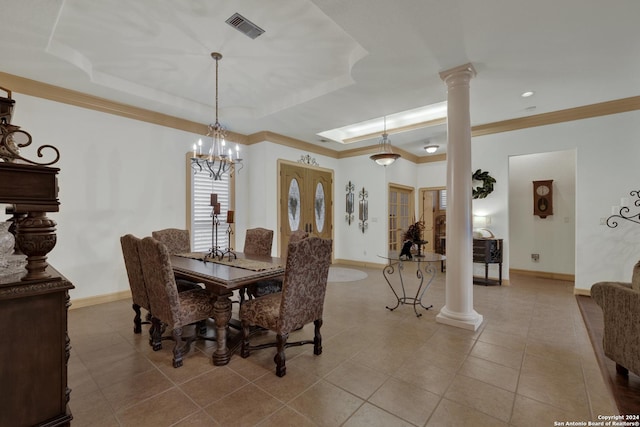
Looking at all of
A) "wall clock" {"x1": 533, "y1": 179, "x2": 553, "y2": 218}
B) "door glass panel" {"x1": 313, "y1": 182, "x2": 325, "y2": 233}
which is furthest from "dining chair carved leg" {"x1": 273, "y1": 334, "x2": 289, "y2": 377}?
"wall clock" {"x1": 533, "y1": 179, "x2": 553, "y2": 218}

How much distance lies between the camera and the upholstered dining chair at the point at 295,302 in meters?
2.17

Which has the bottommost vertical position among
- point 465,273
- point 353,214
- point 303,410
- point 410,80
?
point 303,410

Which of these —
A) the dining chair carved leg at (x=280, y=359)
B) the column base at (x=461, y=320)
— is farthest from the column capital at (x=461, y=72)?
the dining chair carved leg at (x=280, y=359)

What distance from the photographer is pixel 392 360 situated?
2432 mm

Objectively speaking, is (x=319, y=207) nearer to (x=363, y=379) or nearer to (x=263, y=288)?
(x=263, y=288)

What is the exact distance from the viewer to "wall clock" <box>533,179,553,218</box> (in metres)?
5.56

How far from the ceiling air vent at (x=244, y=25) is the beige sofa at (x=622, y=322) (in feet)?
11.9

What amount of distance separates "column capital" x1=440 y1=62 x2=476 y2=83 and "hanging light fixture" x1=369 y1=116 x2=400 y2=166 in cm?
167

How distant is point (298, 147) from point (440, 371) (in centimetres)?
484

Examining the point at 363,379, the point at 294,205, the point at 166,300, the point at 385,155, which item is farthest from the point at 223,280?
the point at 294,205

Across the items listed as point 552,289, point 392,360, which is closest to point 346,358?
point 392,360

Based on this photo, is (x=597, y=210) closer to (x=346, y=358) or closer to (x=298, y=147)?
(x=346, y=358)

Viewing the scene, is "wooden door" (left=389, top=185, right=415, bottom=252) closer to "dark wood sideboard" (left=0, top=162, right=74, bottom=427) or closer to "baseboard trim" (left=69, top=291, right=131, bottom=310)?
"baseboard trim" (left=69, top=291, right=131, bottom=310)

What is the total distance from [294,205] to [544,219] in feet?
16.4
